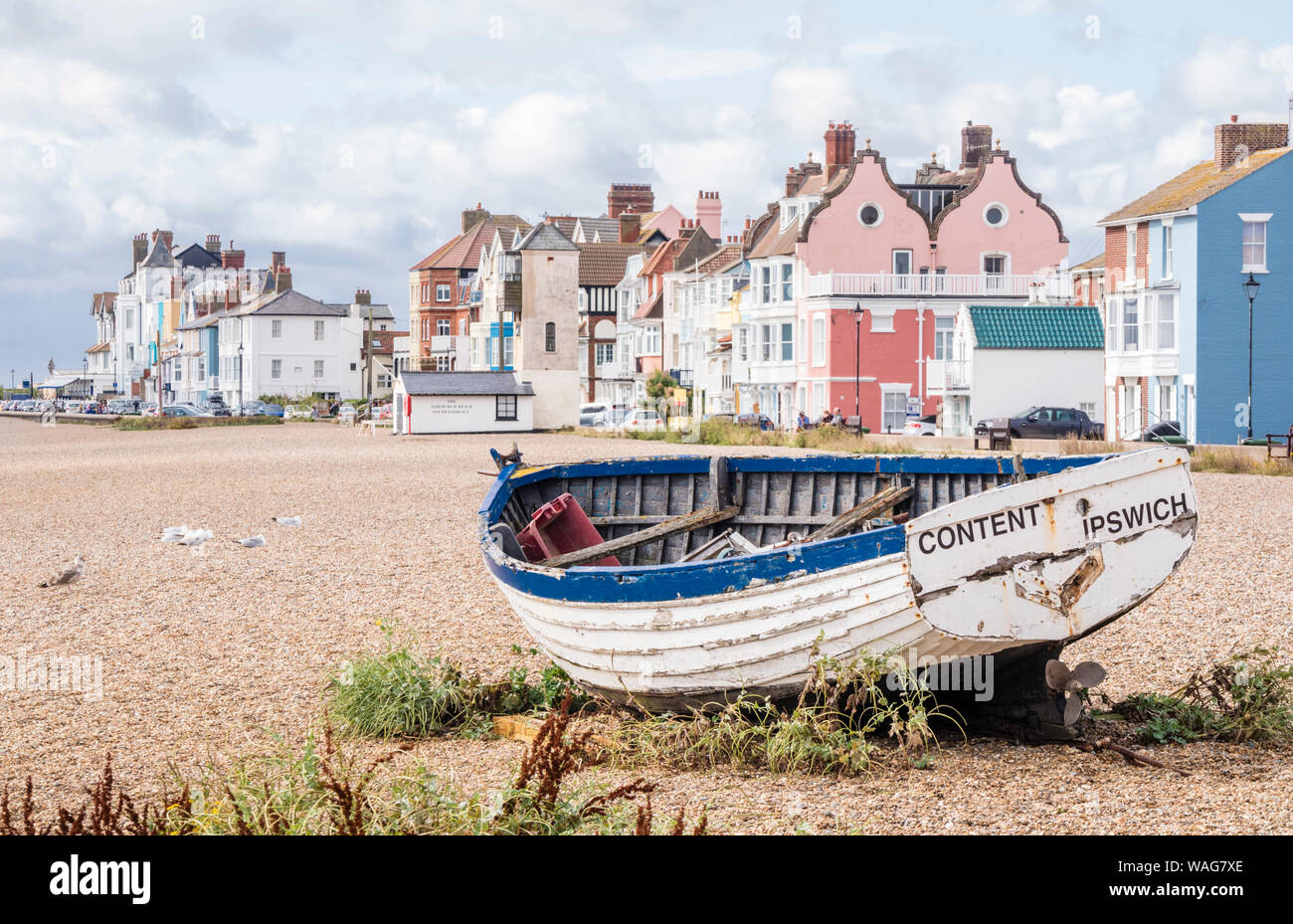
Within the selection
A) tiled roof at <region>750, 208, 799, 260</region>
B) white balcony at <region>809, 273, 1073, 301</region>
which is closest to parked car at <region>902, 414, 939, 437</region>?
white balcony at <region>809, 273, 1073, 301</region>

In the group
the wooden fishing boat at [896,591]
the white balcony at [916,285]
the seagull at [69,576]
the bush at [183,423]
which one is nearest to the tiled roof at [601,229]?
the bush at [183,423]

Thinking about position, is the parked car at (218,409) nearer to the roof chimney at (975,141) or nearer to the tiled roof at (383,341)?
the tiled roof at (383,341)

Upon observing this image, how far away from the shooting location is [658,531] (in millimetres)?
9945

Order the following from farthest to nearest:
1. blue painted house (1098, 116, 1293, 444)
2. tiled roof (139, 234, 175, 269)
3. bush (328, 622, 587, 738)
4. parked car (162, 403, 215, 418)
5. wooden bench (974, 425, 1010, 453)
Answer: tiled roof (139, 234, 175, 269) → parked car (162, 403, 215, 418) → blue painted house (1098, 116, 1293, 444) → wooden bench (974, 425, 1010, 453) → bush (328, 622, 587, 738)

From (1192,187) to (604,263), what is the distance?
168ft

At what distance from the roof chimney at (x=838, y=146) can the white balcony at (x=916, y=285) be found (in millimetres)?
7046

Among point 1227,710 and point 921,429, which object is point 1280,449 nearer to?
point 921,429

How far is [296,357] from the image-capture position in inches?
4117

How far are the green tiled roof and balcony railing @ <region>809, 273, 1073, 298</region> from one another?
5.91m

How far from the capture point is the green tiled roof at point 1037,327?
50.5 meters

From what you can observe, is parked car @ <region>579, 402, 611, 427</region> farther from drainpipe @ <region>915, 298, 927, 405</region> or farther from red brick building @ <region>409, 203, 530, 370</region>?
red brick building @ <region>409, 203, 530, 370</region>

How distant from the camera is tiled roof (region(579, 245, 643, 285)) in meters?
91.9

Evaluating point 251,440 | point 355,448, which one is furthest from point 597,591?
point 251,440

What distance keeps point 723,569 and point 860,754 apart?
1.10m
